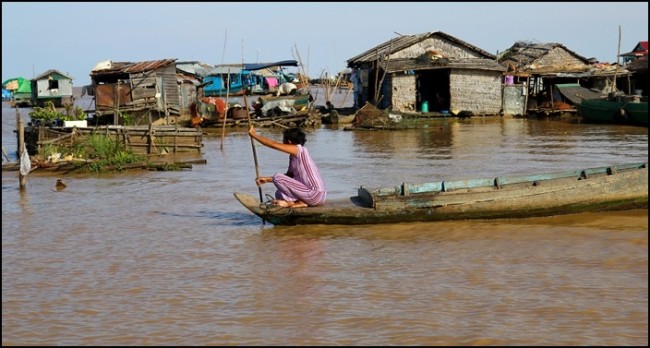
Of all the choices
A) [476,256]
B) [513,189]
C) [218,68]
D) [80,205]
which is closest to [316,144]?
[80,205]

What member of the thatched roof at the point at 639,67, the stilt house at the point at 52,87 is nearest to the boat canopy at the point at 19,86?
the stilt house at the point at 52,87

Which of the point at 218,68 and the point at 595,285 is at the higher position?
the point at 218,68

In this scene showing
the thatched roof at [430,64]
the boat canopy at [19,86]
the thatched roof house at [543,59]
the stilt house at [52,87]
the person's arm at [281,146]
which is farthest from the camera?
the boat canopy at [19,86]

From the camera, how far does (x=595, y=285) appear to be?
602 cm

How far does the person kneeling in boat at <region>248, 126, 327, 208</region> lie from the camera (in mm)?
7992

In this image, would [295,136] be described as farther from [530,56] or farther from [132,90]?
[530,56]

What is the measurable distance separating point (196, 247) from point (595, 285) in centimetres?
368

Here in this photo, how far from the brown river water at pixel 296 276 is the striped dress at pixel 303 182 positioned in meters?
0.36

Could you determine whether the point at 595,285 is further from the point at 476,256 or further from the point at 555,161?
the point at 555,161

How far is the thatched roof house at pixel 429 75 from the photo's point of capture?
2486 centimetres

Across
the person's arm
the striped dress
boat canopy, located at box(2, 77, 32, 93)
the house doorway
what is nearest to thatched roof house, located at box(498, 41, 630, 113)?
the house doorway

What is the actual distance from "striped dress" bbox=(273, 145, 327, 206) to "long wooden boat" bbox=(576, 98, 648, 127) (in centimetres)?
1535

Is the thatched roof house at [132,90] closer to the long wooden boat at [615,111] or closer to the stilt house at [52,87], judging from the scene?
the long wooden boat at [615,111]

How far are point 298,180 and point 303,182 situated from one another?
59 mm
